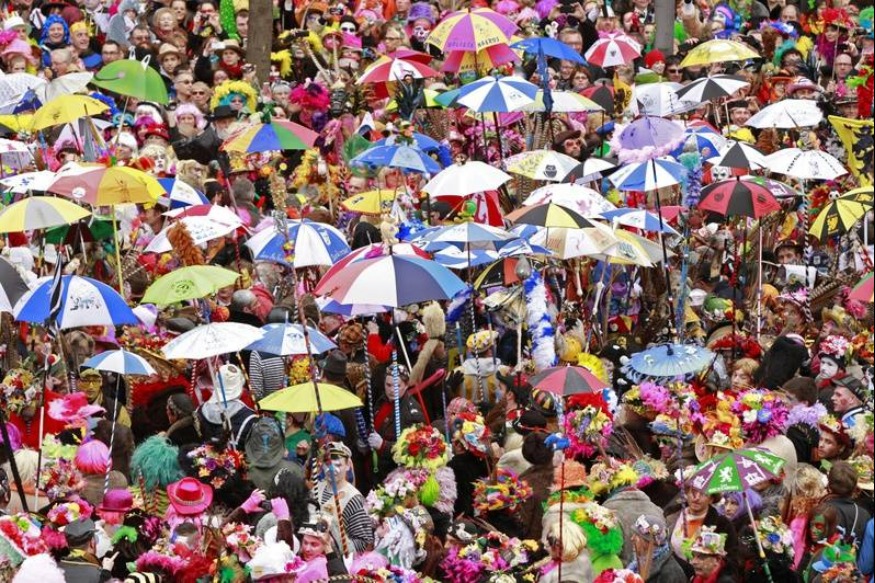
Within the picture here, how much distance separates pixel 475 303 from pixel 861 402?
3.02 meters

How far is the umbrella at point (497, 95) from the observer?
15078 millimetres

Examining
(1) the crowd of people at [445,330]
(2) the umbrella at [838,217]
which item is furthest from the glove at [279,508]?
(2) the umbrella at [838,217]

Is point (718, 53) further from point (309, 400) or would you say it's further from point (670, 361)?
point (309, 400)

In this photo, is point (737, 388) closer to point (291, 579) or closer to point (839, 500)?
point (839, 500)

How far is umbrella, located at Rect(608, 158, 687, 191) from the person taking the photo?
13680 millimetres

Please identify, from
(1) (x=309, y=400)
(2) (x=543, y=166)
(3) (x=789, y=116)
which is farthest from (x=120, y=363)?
(3) (x=789, y=116)

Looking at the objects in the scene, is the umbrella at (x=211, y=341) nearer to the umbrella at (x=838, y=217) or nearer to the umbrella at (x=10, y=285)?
the umbrella at (x=10, y=285)

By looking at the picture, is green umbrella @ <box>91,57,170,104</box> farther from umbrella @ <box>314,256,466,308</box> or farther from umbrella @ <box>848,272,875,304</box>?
umbrella @ <box>848,272,875,304</box>

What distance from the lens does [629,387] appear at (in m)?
12.3

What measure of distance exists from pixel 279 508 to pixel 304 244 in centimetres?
343

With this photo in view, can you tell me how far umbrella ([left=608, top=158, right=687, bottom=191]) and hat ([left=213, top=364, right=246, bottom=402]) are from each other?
3690 millimetres

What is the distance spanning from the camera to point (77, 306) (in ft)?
37.9

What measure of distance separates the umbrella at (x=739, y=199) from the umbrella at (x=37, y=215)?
4.61 m

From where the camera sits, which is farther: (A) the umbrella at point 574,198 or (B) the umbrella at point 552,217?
(A) the umbrella at point 574,198
